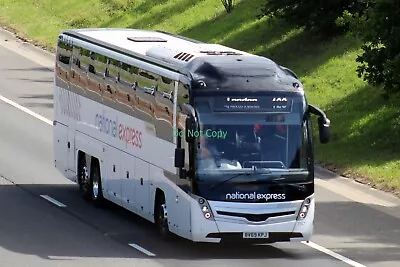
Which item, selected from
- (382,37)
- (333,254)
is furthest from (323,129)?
(382,37)

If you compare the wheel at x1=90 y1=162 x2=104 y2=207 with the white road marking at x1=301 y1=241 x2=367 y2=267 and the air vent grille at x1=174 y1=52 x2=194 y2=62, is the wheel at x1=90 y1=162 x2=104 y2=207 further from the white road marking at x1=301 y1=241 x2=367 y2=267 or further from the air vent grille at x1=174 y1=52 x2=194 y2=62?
the white road marking at x1=301 y1=241 x2=367 y2=267

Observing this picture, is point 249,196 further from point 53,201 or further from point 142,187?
point 53,201

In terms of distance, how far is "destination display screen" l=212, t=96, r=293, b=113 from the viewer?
19984 mm

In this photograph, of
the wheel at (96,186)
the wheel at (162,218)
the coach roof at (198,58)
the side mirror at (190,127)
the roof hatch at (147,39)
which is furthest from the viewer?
the wheel at (96,186)

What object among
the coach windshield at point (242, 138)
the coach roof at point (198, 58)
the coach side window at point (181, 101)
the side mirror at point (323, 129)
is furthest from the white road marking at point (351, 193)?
the coach side window at point (181, 101)

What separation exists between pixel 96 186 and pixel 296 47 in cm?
1635

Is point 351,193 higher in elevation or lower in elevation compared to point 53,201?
lower

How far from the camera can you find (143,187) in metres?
22.3

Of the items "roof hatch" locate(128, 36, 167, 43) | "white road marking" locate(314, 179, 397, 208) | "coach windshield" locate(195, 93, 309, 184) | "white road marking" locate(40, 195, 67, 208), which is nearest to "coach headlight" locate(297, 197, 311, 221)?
"coach windshield" locate(195, 93, 309, 184)

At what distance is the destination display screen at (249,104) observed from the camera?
65.6 ft

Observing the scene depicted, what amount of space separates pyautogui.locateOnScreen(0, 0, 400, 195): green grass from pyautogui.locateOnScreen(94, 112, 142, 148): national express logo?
6900 mm

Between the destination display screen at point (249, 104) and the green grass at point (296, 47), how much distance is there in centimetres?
→ 789

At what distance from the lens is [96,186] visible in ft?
81.7

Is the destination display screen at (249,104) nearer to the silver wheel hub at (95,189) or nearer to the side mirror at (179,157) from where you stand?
the side mirror at (179,157)
